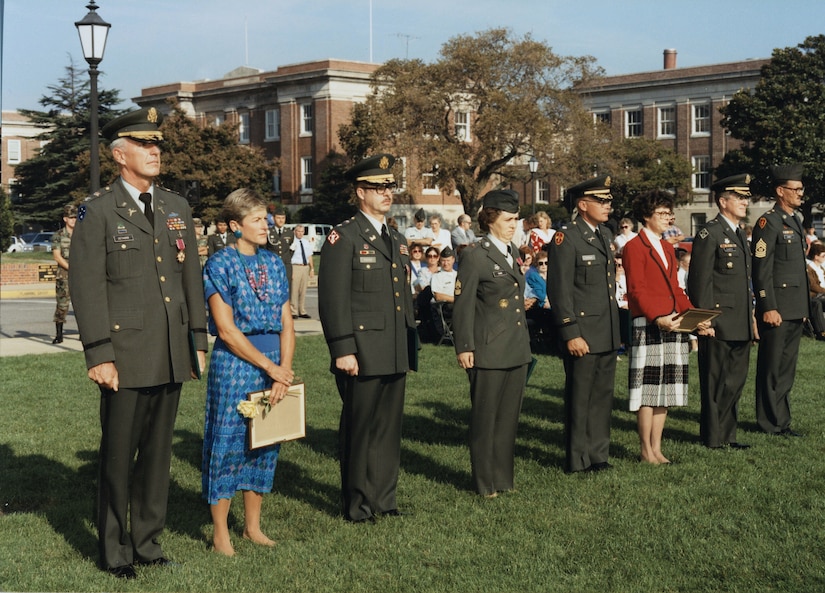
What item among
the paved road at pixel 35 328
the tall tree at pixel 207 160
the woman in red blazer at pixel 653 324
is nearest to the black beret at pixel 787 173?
the woman in red blazer at pixel 653 324

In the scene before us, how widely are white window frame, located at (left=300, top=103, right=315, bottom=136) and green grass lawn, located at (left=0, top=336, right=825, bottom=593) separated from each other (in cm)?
6125

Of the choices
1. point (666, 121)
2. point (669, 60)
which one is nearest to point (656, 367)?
point (666, 121)

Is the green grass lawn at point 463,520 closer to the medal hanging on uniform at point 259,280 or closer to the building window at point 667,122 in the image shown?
the medal hanging on uniform at point 259,280

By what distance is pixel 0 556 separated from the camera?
606 centimetres

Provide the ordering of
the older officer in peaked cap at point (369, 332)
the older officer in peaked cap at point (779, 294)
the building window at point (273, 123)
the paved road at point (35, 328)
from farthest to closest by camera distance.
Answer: the building window at point (273, 123), the paved road at point (35, 328), the older officer in peaked cap at point (779, 294), the older officer in peaked cap at point (369, 332)

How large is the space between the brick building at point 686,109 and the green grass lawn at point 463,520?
6109cm

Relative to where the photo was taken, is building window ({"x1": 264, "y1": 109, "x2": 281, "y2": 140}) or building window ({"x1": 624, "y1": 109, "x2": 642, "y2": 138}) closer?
building window ({"x1": 264, "y1": 109, "x2": 281, "y2": 140})

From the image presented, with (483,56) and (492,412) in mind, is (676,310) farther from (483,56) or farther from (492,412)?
(483,56)

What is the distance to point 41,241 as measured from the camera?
66.8m

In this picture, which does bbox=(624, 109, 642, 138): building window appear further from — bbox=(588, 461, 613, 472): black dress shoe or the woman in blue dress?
the woman in blue dress

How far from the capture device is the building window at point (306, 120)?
70.8m

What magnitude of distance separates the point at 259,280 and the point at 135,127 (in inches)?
42.5

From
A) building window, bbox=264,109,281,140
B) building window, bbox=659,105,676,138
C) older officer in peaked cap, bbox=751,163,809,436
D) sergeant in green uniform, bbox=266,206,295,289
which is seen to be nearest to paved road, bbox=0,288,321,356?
sergeant in green uniform, bbox=266,206,295,289

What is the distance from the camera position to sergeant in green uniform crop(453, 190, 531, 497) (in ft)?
24.3
